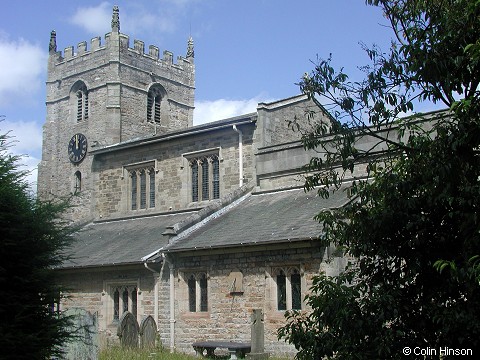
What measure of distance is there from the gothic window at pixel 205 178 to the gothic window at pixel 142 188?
8.36 feet

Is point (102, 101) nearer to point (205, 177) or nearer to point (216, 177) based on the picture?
point (205, 177)

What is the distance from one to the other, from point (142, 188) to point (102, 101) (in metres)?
12.0

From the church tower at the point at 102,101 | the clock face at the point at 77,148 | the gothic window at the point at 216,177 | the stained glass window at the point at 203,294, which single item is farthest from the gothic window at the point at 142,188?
the clock face at the point at 77,148

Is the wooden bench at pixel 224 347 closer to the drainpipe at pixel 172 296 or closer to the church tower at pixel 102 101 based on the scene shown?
the drainpipe at pixel 172 296

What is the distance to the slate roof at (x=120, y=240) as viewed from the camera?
904 inches

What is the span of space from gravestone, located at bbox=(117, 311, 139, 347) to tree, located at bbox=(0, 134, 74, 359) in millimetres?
9944

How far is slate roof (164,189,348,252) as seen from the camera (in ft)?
59.9

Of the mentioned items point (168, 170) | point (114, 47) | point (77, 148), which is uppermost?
point (114, 47)

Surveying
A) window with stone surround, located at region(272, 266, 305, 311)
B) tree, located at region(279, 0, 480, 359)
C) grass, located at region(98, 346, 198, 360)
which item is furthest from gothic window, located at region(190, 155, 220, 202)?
tree, located at region(279, 0, 480, 359)

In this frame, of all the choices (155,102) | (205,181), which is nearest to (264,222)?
(205,181)

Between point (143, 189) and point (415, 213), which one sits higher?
point (143, 189)

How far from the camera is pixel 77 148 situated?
39.1m

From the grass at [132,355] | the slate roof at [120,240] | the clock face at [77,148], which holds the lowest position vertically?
the grass at [132,355]

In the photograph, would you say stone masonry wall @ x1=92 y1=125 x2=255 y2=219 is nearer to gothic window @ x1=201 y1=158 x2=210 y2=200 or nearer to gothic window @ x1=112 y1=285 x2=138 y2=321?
gothic window @ x1=201 y1=158 x2=210 y2=200
